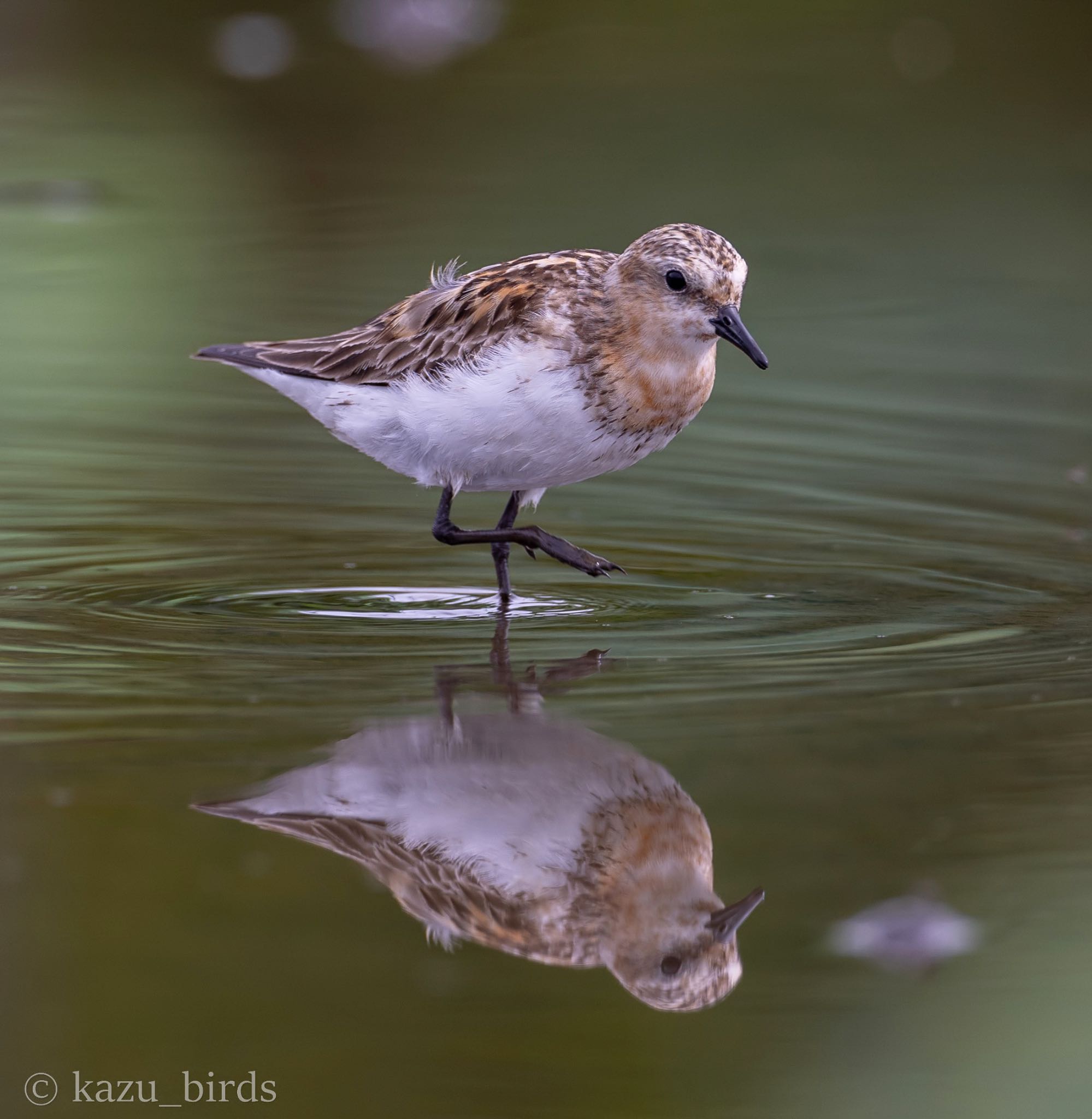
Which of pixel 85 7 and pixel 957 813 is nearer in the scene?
pixel 957 813

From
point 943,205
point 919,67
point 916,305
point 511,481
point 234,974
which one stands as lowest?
point 234,974

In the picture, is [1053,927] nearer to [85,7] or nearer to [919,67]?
[919,67]

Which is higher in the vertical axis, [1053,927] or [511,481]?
[511,481]

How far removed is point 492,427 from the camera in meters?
6.96

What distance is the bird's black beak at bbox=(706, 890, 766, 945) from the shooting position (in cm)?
425

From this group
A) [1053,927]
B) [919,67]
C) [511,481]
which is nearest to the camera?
[1053,927]

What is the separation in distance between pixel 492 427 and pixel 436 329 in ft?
2.11

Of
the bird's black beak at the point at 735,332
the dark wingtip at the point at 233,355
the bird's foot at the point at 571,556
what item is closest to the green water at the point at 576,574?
the bird's foot at the point at 571,556

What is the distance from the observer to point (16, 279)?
43.2 feet

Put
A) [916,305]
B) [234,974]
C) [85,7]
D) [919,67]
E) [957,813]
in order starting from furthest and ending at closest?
1. [85,7]
2. [919,67]
3. [916,305]
4. [957,813]
5. [234,974]

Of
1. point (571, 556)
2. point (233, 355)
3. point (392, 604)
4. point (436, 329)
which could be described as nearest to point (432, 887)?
point (392, 604)

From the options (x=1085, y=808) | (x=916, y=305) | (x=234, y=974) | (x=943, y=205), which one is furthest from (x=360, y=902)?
(x=943, y=205)

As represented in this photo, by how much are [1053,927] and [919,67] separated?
14.8 meters

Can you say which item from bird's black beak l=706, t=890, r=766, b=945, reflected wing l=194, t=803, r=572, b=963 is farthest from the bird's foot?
bird's black beak l=706, t=890, r=766, b=945
